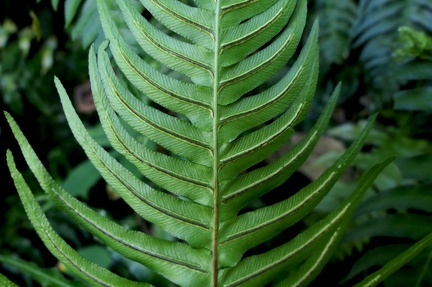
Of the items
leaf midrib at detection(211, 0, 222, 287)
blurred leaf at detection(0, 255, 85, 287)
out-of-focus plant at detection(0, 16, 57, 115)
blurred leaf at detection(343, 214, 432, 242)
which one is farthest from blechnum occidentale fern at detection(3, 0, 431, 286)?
out-of-focus plant at detection(0, 16, 57, 115)

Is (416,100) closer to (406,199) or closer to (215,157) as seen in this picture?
(406,199)

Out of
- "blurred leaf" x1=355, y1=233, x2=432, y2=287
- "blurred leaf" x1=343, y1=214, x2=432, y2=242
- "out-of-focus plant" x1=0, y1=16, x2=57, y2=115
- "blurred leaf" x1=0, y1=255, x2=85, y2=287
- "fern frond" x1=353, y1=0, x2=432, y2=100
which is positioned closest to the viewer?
"blurred leaf" x1=355, y1=233, x2=432, y2=287

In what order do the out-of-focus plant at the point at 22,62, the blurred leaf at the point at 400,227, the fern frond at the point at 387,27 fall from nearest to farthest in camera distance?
the blurred leaf at the point at 400,227
the fern frond at the point at 387,27
the out-of-focus plant at the point at 22,62

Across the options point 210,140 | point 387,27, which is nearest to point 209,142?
point 210,140

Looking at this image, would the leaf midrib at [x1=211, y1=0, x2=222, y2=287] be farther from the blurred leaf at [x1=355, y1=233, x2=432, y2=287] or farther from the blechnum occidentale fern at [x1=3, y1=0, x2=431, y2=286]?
the blurred leaf at [x1=355, y1=233, x2=432, y2=287]

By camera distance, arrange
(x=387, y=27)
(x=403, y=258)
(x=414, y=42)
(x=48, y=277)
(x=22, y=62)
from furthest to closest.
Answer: (x=22, y=62), (x=387, y=27), (x=414, y=42), (x=48, y=277), (x=403, y=258)

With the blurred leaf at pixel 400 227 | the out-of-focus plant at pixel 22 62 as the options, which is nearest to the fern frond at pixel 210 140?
the blurred leaf at pixel 400 227

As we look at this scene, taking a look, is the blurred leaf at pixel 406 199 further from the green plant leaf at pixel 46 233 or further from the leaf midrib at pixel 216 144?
the green plant leaf at pixel 46 233

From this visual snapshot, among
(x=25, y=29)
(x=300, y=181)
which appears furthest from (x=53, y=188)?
(x=25, y=29)
